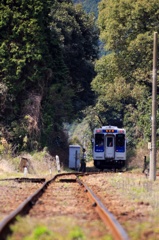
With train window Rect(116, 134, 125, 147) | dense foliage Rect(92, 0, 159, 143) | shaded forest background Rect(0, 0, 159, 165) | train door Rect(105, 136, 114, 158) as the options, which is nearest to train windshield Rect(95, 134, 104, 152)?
train door Rect(105, 136, 114, 158)

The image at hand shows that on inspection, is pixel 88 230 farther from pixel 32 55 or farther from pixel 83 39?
pixel 83 39

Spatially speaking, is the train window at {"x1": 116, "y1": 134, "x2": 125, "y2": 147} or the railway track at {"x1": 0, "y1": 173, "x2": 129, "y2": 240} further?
the train window at {"x1": 116, "y1": 134, "x2": 125, "y2": 147}

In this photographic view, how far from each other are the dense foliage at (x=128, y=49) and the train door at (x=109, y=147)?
354cm

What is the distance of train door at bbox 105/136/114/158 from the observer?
1604 inches

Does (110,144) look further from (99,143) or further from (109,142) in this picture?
(99,143)

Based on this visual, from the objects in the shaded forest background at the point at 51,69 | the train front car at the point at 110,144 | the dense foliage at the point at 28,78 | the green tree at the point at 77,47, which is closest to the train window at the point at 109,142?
the train front car at the point at 110,144

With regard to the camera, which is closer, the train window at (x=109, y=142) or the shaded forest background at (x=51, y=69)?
the shaded forest background at (x=51, y=69)

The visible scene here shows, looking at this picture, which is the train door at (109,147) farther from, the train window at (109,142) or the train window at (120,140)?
the train window at (120,140)

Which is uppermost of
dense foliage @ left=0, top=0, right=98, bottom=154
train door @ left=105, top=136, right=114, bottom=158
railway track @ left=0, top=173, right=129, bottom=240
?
dense foliage @ left=0, top=0, right=98, bottom=154

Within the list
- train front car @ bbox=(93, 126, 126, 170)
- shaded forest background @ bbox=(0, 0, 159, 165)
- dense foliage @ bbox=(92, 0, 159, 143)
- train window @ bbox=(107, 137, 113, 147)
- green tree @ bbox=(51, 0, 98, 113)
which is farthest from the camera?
green tree @ bbox=(51, 0, 98, 113)

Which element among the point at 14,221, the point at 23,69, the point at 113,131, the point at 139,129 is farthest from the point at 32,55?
the point at 14,221

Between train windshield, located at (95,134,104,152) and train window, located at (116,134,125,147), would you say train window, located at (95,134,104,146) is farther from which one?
train window, located at (116,134,125,147)

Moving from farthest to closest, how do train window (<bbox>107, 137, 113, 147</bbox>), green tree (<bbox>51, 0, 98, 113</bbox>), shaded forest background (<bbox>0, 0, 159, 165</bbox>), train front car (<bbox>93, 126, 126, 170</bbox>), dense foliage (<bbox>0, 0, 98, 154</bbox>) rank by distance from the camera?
green tree (<bbox>51, 0, 98, 113</bbox>), train window (<bbox>107, 137, 113, 147</bbox>), train front car (<bbox>93, 126, 126, 170</bbox>), shaded forest background (<bbox>0, 0, 159, 165</bbox>), dense foliage (<bbox>0, 0, 98, 154</bbox>)

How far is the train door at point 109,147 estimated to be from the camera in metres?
40.8
